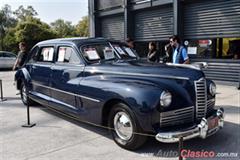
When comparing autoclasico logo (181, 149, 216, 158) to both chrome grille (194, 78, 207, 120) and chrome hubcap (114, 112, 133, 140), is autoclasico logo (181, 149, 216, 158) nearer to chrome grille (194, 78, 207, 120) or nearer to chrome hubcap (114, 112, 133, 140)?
chrome grille (194, 78, 207, 120)

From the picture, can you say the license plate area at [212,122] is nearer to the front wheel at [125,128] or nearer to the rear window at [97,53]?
the front wheel at [125,128]

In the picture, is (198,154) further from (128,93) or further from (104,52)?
(104,52)

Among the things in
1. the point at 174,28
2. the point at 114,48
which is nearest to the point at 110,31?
the point at 174,28

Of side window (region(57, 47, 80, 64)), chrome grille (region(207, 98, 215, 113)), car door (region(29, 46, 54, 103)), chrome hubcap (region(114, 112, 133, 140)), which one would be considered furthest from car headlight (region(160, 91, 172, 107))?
car door (region(29, 46, 54, 103))

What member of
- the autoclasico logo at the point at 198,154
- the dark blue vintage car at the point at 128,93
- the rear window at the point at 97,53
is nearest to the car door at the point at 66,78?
the dark blue vintage car at the point at 128,93

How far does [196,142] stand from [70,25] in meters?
93.3

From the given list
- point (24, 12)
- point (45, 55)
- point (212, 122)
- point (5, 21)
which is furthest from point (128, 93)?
point (24, 12)

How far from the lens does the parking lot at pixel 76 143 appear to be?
447cm

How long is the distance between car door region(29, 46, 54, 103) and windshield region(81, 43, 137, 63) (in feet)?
3.84

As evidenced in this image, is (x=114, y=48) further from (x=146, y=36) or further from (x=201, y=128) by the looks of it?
(x=146, y=36)

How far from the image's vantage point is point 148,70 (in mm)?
4793

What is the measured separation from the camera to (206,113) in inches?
184

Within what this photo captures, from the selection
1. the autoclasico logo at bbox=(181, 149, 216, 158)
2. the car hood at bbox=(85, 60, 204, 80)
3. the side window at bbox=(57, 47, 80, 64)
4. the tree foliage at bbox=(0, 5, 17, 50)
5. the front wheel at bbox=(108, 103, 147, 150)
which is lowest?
the autoclasico logo at bbox=(181, 149, 216, 158)

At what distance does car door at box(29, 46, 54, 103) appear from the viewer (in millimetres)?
6570
